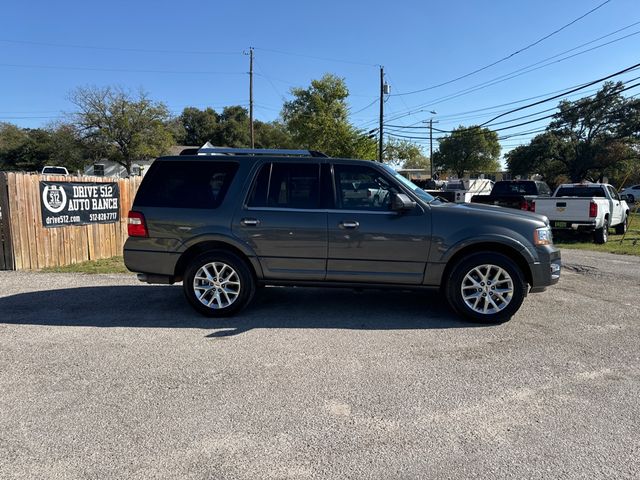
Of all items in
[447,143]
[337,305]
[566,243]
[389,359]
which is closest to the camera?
[389,359]

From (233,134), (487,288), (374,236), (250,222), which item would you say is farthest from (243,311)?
(233,134)

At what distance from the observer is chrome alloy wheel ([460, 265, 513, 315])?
17.3ft

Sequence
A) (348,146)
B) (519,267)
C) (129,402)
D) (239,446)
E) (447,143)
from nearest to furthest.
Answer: (239,446) < (129,402) < (519,267) < (348,146) < (447,143)

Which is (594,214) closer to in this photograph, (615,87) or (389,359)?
(389,359)

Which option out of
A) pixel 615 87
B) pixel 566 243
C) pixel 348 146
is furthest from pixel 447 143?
pixel 566 243

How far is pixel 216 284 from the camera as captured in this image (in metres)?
5.52

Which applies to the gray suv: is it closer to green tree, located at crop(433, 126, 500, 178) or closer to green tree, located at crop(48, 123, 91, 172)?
green tree, located at crop(48, 123, 91, 172)

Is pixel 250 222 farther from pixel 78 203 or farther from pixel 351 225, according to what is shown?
pixel 78 203

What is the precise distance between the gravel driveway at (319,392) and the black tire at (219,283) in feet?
0.69

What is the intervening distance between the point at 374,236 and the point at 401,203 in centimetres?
49

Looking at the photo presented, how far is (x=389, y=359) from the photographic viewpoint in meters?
4.30

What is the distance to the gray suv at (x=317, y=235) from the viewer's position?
527cm

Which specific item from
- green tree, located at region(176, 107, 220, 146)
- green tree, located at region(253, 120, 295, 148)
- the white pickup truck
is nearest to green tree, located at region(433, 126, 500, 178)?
green tree, located at region(253, 120, 295, 148)

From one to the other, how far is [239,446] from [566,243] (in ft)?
44.3
